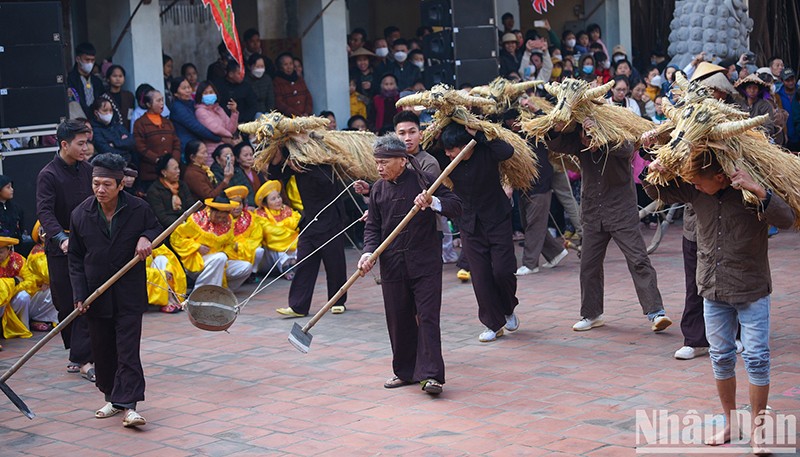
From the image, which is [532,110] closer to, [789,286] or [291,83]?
[789,286]

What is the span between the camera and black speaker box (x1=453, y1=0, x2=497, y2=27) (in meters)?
13.6

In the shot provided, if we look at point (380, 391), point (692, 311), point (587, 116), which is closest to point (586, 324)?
point (692, 311)

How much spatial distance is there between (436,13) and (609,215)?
6.40 meters

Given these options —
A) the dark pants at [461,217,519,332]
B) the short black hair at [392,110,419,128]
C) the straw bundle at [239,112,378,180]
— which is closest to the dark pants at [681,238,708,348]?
the dark pants at [461,217,519,332]

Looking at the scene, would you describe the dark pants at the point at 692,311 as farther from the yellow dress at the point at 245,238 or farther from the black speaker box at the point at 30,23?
the black speaker box at the point at 30,23

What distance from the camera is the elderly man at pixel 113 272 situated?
6.70 m

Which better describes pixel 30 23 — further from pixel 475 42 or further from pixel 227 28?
pixel 475 42

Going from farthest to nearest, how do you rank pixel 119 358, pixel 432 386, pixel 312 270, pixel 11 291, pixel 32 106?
pixel 32 106 → pixel 312 270 → pixel 11 291 → pixel 432 386 → pixel 119 358

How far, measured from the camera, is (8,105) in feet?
35.4

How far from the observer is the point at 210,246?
35.6 ft

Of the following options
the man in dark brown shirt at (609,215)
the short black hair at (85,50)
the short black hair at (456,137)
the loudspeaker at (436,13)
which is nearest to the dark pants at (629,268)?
the man in dark brown shirt at (609,215)

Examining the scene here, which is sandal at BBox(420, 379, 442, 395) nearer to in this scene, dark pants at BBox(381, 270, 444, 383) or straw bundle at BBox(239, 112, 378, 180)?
dark pants at BBox(381, 270, 444, 383)

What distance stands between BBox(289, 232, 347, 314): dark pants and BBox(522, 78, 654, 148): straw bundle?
99.4 inches

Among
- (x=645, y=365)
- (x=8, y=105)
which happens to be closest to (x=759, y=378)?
(x=645, y=365)
